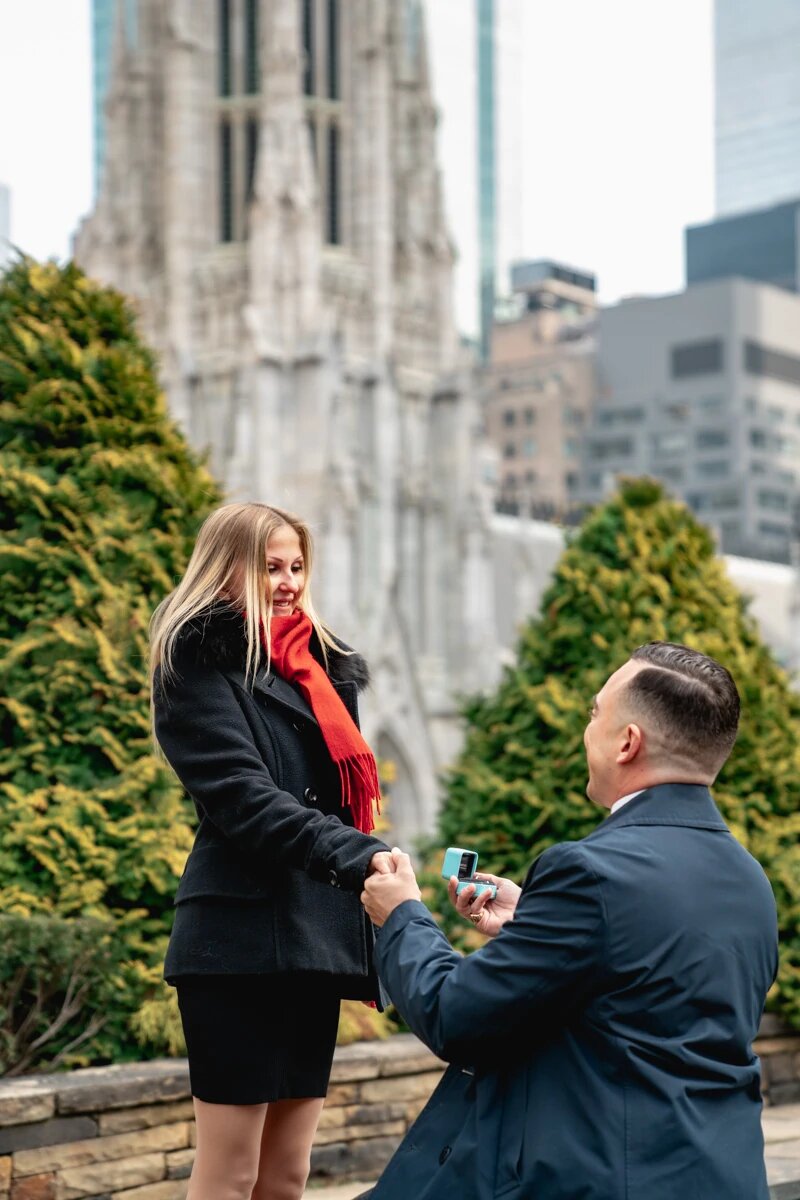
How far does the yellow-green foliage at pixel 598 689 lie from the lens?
8867mm

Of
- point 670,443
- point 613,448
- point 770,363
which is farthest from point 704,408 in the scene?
point 613,448

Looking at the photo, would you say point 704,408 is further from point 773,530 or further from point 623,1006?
point 623,1006

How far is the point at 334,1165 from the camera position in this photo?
706cm

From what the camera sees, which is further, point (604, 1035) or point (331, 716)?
point (331, 716)

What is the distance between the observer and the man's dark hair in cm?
352

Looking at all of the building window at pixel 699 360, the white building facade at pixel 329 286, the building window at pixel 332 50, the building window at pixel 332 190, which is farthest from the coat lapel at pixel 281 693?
the building window at pixel 699 360

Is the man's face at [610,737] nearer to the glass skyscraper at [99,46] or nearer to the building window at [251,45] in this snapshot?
the building window at [251,45]

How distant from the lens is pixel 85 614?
295 inches

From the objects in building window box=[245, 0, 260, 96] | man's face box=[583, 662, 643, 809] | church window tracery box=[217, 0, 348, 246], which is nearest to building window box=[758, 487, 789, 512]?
church window tracery box=[217, 0, 348, 246]

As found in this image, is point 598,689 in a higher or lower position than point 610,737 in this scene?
lower

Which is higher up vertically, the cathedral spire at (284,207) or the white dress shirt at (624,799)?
the cathedral spire at (284,207)

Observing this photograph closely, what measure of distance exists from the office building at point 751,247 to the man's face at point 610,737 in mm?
138350

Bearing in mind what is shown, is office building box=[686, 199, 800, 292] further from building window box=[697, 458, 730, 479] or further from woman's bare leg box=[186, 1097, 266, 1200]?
woman's bare leg box=[186, 1097, 266, 1200]

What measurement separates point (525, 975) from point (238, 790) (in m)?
0.93
